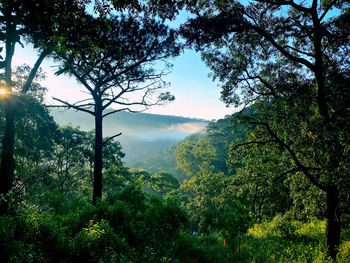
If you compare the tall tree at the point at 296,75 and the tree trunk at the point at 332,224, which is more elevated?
the tall tree at the point at 296,75

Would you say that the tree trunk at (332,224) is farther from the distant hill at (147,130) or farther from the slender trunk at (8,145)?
the distant hill at (147,130)

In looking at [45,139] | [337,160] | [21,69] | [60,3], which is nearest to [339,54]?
[337,160]

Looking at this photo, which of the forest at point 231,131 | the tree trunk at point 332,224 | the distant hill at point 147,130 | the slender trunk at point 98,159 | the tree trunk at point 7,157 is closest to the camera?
the forest at point 231,131

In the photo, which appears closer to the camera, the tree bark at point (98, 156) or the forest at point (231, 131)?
the forest at point (231, 131)

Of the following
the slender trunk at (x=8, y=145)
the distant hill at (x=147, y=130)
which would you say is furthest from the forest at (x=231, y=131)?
the distant hill at (x=147, y=130)

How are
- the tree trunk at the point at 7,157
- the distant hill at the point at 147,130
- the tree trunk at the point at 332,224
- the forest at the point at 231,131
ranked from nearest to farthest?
the forest at the point at 231,131 < the tree trunk at the point at 7,157 < the tree trunk at the point at 332,224 < the distant hill at the point at 147,130

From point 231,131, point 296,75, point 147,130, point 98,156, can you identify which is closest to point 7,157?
point 98,156

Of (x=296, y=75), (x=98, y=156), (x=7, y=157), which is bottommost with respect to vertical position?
(x=98, y=156)

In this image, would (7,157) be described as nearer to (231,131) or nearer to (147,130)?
(231,131)

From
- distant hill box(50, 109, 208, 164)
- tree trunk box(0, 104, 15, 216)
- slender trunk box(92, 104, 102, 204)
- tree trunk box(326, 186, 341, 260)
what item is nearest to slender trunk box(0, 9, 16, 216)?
tree trunk box(0, 104, 15, 216)

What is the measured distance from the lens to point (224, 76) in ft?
25.2

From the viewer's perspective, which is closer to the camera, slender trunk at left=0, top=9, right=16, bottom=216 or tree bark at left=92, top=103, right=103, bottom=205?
slender trunk at left=0, top=9, right=16, bottom=216

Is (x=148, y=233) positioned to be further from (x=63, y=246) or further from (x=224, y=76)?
(x=224, y=76)

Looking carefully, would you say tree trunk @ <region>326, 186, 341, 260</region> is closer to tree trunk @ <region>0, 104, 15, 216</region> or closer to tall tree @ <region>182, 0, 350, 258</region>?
tall tree @ <region>182, 0, 350, 258</region>
